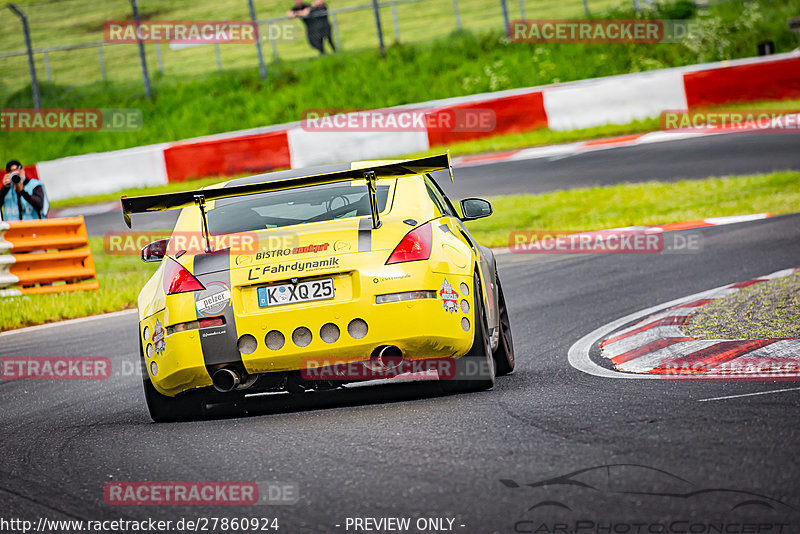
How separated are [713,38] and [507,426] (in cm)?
2290

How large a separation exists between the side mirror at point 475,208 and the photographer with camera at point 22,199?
8319 mm

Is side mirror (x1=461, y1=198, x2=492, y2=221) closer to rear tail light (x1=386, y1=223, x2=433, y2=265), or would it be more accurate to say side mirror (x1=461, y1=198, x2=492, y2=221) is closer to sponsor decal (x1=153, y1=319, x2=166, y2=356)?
rear tail light (x1=386, y1=223, x2=433, y2=265)

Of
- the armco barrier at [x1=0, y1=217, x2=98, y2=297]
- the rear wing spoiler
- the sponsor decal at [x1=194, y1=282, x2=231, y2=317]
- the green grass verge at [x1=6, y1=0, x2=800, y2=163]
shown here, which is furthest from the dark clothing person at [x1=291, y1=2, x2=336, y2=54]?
the sponsor decal at [x1=194, y1=282, x2=231, y2=317]

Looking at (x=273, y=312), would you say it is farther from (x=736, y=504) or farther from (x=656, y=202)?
(x=656, y=202)

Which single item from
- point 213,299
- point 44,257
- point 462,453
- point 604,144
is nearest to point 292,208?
point 213,299

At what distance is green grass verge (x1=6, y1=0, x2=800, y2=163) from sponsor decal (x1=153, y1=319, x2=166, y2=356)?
21.3 m

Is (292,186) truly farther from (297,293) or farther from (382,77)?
(382,77)

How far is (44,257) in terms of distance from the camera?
13414mm

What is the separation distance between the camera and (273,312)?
5543mm

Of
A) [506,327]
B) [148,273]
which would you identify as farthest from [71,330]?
[506,327]

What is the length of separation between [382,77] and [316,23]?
214cm

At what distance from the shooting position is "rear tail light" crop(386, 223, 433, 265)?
566 centimetres

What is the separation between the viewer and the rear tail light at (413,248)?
5656mm

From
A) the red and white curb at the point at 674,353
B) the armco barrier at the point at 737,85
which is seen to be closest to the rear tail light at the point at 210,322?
the red and white curb at the point at 674,353
